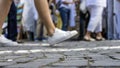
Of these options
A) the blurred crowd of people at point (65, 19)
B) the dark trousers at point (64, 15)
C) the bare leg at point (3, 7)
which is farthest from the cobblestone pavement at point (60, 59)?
the dark trousers at point (64, 15)

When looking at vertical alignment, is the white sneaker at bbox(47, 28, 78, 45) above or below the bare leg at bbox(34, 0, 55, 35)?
below

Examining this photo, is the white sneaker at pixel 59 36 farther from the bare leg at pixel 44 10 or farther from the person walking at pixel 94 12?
the person walking at pixel 94 12

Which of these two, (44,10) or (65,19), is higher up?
(44,10)

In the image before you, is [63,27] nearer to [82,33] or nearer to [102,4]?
[82,33]

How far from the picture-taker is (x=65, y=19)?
12.0m

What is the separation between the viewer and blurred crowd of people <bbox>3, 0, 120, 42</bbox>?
32.0 ft

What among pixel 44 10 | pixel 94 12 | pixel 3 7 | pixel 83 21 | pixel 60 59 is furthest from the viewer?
pixel 83 21

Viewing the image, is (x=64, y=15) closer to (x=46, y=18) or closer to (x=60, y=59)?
(x=46, y=18)

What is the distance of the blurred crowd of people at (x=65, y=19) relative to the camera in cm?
976

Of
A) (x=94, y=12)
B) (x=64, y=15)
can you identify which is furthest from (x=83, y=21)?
(x=64, y=15)

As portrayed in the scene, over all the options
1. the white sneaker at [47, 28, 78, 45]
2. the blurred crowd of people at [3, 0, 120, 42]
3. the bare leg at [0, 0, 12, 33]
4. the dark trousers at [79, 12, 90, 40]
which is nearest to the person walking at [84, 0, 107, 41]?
the blurred crowd of people at [3, 0, 120, 42]

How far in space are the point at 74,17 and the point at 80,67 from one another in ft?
28.4

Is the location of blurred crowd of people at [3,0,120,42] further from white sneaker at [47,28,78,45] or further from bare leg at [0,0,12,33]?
bare leg at [0,0,12,33]

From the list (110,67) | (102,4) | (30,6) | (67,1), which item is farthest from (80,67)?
(67,1)
